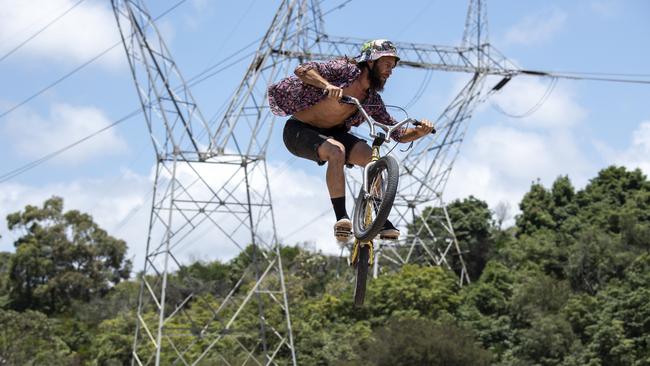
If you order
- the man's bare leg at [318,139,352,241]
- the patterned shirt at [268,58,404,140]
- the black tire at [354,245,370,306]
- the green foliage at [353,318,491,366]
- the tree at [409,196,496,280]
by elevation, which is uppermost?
the tree at [409,196,496,280]

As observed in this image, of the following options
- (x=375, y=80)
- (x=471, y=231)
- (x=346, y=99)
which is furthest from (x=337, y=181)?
(x=471, y=231)

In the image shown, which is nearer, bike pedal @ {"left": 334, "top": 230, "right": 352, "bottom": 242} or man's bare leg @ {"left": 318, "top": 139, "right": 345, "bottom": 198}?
bike pedal @ {"left": 334, "top": 230, "right": 352, "bottom": 242}

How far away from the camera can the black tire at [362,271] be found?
12.3 metres

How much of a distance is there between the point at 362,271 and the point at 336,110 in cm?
202

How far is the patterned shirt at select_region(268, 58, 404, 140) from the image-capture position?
485 inches

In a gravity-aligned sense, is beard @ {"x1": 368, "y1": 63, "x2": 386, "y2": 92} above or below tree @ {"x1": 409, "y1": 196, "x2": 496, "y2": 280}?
below

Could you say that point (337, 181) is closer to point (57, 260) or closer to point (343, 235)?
point (343, 235)

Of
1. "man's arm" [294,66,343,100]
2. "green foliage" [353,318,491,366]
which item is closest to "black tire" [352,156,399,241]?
"man's arm" [294,66,343,100]

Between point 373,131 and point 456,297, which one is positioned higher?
point 456,297

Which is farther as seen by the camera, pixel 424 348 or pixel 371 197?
pixel 424 348

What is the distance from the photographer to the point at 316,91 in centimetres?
1248

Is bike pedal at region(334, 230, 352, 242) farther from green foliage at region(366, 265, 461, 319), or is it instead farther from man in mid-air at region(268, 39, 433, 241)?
green foliage at region(366, 265, 461, 319)

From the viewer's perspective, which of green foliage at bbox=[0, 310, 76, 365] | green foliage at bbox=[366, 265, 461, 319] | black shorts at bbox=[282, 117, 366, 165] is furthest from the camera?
green foliage at bbox=[0, 310, 76, 365]

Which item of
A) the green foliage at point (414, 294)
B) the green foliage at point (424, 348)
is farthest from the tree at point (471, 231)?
the green foliage at point (424, 348)
